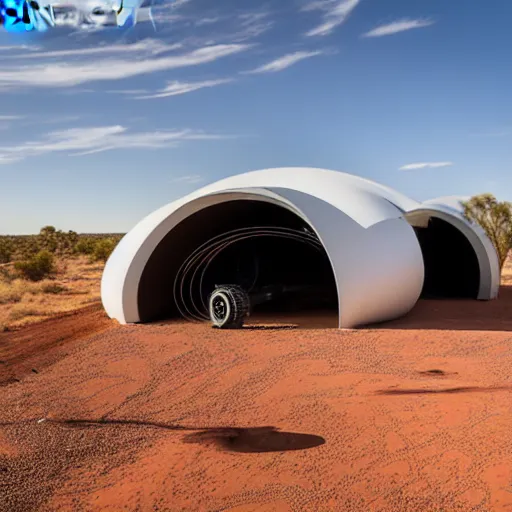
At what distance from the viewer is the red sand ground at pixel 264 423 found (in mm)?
4914

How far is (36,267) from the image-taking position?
27.8 m

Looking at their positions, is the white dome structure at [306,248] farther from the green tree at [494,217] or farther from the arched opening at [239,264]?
the green tree at [494,217]

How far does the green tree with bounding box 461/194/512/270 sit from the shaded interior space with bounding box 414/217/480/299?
10.1 ft

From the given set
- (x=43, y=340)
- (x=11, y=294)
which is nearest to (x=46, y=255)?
(x=11, y=294)

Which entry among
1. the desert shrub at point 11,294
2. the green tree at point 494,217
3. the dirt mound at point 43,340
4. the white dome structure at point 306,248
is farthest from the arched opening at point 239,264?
the desert shrub at point 11,294

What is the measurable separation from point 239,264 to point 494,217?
10.8 meters

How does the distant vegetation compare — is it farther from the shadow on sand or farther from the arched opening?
the shadow on sand

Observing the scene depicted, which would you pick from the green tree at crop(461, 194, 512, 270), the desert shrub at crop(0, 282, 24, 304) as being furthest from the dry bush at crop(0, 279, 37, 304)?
the green tree at crop(461, 194, 512, 270)

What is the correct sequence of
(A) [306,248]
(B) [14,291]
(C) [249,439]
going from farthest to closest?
(B) [14,291] → (A) [306,248] → (C) [249,439]

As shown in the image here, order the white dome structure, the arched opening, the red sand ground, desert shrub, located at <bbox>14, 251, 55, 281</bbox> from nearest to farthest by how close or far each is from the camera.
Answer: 1. the red sand ground
2. the white dome structure
3. the arched opening
4. desert shrub, located at <bbox>14, 251, 55, 281</bbox>

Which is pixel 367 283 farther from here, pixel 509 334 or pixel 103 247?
pixel 103 247

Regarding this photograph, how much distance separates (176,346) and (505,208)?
16.4 metres

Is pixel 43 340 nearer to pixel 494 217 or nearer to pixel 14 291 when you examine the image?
pixel 14 291

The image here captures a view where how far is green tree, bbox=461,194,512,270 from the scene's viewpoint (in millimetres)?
20805
